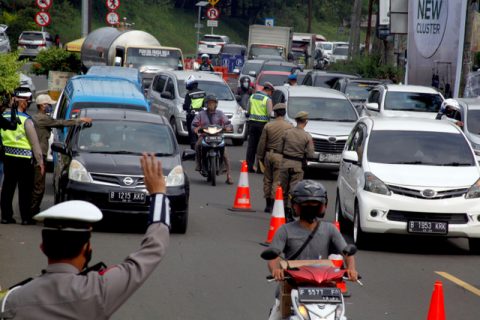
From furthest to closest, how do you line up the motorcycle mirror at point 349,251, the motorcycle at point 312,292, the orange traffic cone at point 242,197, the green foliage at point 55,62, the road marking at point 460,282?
1. the green foliage at point 55,62
2. the orange traffic cone at point 242,197
3. the road marking at point 460,282
4. the motorcycle mirror at point 349,251
5. the motorcycle at point 312,292

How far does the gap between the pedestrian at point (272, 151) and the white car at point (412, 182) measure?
126 centimetres

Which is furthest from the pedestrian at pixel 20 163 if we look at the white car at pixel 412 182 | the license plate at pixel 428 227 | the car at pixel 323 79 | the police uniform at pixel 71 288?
the car at pixel 323 79

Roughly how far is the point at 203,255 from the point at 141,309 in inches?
128

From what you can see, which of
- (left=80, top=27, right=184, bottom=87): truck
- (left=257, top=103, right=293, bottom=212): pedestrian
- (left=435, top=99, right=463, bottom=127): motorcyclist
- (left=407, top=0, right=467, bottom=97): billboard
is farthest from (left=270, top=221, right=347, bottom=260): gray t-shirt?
(left=80, top=27, right=184, bottom=87): truck

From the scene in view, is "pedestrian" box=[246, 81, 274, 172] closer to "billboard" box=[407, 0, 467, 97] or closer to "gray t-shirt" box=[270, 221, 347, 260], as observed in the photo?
"billboard" box=[407, 0, 467, 97]

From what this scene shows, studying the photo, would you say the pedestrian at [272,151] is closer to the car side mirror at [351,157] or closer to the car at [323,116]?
the car side mirror at [351,157]

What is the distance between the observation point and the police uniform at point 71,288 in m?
4.32

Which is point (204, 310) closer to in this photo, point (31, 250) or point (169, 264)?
point (169, 264)

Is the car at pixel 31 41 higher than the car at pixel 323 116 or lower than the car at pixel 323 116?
lower

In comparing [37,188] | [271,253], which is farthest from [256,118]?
[271,253]

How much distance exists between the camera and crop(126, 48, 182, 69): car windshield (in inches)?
1523

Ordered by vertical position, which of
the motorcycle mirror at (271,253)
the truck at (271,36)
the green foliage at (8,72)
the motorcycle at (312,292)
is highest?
the green foliage at (8,72)

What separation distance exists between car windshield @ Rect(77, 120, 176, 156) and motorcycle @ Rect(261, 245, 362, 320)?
8.72m

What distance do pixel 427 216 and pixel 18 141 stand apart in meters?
5.30
